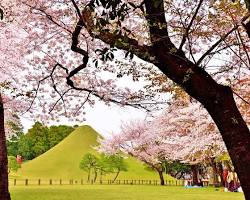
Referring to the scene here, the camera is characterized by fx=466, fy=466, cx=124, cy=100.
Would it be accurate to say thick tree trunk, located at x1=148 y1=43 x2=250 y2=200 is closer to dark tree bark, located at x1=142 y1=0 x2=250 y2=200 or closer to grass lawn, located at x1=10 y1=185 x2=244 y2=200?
dark tree bark, located at x1=142 y1=0 x2=250 y2=200

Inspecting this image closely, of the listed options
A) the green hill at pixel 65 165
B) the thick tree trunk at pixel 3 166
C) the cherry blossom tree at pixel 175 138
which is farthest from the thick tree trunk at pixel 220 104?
the green hill at pixel 65 165

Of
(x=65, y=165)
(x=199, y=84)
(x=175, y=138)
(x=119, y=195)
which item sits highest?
(x=65, y=165)

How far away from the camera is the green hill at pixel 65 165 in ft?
222

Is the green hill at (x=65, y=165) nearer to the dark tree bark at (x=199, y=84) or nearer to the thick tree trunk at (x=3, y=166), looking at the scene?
the thick tree trunk at (x=3, y=166)

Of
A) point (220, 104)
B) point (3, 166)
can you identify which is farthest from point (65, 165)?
point (220, 104)

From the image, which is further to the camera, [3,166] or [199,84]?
[3,166]

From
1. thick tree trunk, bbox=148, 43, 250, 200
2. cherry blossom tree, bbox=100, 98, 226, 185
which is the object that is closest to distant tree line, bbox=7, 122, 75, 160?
cherry blossom tree, bbox=100, 98, 226, 185

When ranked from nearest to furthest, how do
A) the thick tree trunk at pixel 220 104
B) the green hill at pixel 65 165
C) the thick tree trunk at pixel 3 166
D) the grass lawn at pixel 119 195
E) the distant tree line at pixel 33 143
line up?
1. the thick tree trunk at pixel 220 104
2. the thick tree trunk at pixel 3 166
3. the grass lawn at pixel 119 195
4. the green hill at pixel 65 165
5. the distant tree line at pixel 33 143

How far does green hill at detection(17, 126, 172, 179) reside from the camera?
67688mm

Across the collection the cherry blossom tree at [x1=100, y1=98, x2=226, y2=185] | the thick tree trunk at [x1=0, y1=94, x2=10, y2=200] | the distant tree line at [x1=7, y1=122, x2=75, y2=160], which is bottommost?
the thick tree trunk at [x1=0, y1=94, x2=10, y2=200]

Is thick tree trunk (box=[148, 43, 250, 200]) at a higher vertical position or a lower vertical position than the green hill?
lower

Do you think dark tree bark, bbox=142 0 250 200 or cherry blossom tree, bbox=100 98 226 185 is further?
cherry blossom tree, bbox=100 98 226 185

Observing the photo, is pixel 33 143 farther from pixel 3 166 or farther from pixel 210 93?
pixel 210 93

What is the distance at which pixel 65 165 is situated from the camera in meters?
75.4
